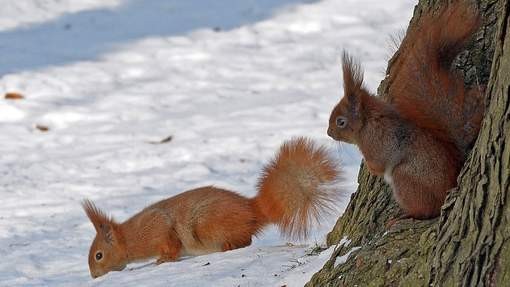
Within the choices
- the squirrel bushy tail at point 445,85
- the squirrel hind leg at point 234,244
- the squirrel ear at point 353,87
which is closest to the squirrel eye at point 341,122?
the squirrel ear at point 353,87

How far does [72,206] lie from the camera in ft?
16.8

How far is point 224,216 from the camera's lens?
4.11 m

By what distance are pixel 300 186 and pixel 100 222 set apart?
1018 mm

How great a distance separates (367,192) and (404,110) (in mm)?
416

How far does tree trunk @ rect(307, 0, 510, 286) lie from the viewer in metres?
2.08

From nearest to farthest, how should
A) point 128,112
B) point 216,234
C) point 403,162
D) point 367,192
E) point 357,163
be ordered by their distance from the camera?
point 403,162
point 367,192
point 216,234
point 357,163
point 128,112

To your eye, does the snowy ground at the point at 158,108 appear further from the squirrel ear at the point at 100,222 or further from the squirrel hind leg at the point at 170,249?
the squirrel hind leg at the point at 170,249

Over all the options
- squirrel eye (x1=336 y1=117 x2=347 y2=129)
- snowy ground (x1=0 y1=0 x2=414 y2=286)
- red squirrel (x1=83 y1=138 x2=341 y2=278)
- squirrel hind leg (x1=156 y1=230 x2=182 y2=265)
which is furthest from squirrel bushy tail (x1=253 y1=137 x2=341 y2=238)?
squirrel eye (x1=336 y1=117 x2=347 y2=129)

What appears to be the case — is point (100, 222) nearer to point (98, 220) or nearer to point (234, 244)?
point (98, 220)

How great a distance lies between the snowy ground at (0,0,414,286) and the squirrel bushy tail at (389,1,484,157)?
691 millimetres

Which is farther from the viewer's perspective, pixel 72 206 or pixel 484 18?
pixel 72 206

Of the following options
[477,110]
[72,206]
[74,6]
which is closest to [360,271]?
[477,110]

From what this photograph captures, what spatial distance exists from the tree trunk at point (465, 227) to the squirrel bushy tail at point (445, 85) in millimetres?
144

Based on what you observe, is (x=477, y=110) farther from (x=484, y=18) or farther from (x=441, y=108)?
(x=484, y=18)
